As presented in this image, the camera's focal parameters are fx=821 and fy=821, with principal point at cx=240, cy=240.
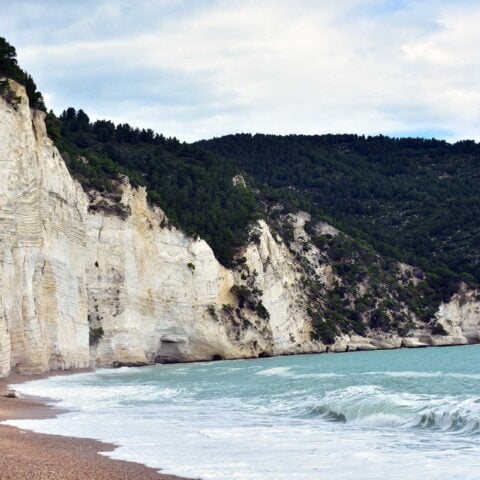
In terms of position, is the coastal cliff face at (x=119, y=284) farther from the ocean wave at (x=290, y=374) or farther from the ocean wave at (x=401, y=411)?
the ocean wave at (x=401, y=411)

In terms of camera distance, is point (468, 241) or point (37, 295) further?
point (468, 241)

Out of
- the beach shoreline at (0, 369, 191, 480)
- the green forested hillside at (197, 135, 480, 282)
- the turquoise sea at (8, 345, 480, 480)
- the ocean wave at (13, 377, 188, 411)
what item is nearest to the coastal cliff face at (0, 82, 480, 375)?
the ocean wave at (13, 377, 188, 411)

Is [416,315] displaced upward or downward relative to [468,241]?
downward

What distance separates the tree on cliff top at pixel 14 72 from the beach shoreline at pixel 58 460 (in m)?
27.2

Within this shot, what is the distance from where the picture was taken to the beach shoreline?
12.2 metres

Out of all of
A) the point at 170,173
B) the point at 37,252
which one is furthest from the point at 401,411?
the point at 170,173

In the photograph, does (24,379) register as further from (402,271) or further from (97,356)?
(402,271)

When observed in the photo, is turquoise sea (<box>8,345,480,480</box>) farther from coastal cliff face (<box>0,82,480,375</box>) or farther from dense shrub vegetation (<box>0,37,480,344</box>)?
dense shrub vegetation (<box>0,37,480,344</box>)

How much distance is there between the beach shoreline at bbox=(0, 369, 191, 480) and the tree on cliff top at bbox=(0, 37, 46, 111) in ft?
89.3

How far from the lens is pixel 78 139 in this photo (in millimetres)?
77312

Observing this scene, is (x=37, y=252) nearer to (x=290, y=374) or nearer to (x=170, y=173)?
(x=290, y=374)

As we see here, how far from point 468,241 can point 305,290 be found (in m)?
34.1

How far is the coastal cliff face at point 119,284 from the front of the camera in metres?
36.5

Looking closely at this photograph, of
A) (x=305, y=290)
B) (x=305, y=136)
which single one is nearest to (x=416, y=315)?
(x=305, y=290)
